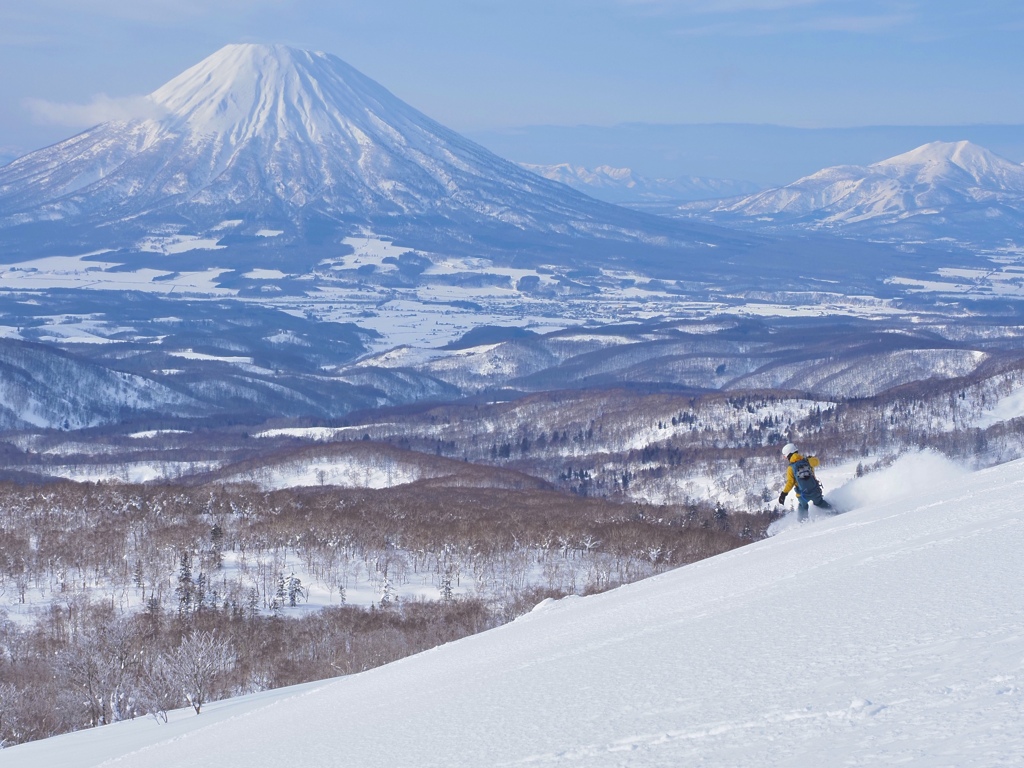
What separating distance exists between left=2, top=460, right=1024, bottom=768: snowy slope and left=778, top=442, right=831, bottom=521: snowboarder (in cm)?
391

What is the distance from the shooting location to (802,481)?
23.2 metres

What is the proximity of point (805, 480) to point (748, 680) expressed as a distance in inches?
535

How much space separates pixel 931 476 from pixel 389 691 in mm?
16070

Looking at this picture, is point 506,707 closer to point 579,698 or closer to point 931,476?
point 579,698

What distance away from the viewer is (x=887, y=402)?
13612cm

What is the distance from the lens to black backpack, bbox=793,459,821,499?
73.6 feet

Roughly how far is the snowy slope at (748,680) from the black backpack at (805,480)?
160 inches

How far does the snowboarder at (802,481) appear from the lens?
72.8ft

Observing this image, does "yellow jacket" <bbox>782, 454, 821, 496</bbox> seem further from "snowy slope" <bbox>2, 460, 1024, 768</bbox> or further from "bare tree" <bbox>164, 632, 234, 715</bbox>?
"bare tree" <bbox>164, 632, 234, 715</bbox>

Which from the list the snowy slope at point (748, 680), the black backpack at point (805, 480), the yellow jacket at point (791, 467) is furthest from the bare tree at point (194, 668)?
the black backpack at point (805, 480)

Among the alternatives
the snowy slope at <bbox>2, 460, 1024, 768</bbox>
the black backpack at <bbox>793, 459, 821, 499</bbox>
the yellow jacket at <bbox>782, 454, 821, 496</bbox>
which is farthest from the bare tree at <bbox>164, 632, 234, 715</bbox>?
the black backpack at <bbox>793, 459, 821, 499</bbox>

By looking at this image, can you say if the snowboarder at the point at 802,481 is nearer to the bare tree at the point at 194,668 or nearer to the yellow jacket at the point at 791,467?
the yellow jacket at the point at 791,467

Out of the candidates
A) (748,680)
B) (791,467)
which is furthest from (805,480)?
(748,680)

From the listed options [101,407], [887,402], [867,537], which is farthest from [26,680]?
[101,407]
